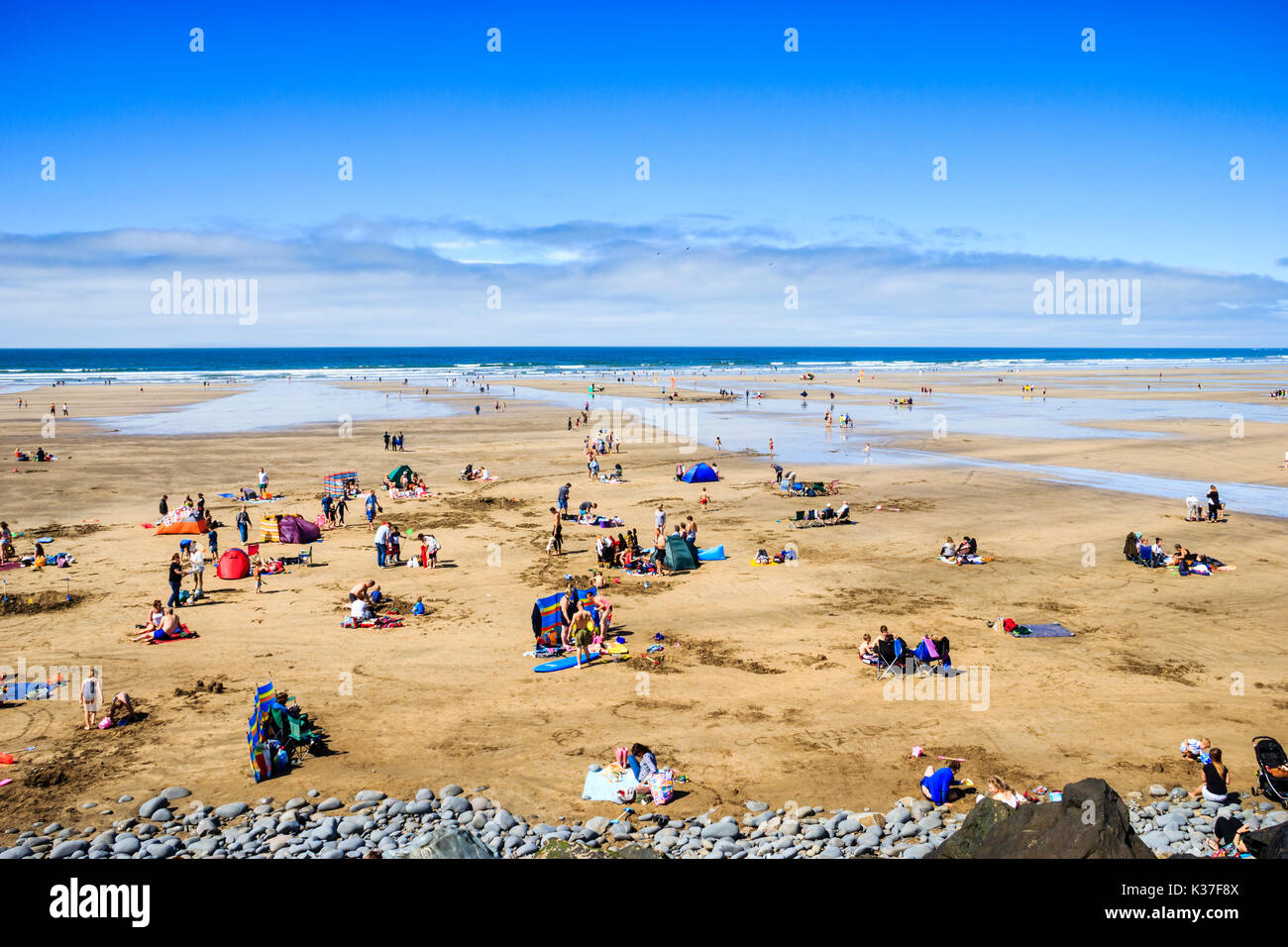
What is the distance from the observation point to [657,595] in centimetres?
2219

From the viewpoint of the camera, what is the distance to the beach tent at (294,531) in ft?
90.3

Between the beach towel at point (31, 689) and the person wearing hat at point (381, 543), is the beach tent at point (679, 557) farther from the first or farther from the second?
the beach towel at point (31, 689)

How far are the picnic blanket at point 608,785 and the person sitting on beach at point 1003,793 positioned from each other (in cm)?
504

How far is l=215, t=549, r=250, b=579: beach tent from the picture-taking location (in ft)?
76.7

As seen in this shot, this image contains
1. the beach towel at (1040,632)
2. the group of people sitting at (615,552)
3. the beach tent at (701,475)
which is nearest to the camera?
the beach towel at (1040,632)

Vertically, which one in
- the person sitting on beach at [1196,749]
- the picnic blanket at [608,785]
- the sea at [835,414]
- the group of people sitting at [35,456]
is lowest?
the picnic blanket at [608,785]

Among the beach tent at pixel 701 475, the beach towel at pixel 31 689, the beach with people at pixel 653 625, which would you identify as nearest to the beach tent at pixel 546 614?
the beach with people at pixel 653 625

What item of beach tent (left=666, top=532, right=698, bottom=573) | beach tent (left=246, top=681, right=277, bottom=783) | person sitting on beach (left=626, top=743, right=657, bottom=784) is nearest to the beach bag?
person sitting on beach (left=626, top=743, right=657, bottom=784)

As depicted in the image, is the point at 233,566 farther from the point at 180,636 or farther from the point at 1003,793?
the point at 1003,793

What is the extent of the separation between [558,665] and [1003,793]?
9138 millimetres

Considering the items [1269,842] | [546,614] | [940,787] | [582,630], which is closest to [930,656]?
[940,787]

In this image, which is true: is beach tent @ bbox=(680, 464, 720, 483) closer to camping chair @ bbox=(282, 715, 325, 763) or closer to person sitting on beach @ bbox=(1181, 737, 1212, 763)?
person sitting on beach @ bbox=(1181, 737, 1212, 763)

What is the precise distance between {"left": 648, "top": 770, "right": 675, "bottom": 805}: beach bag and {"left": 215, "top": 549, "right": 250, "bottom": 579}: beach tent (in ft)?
54.5
